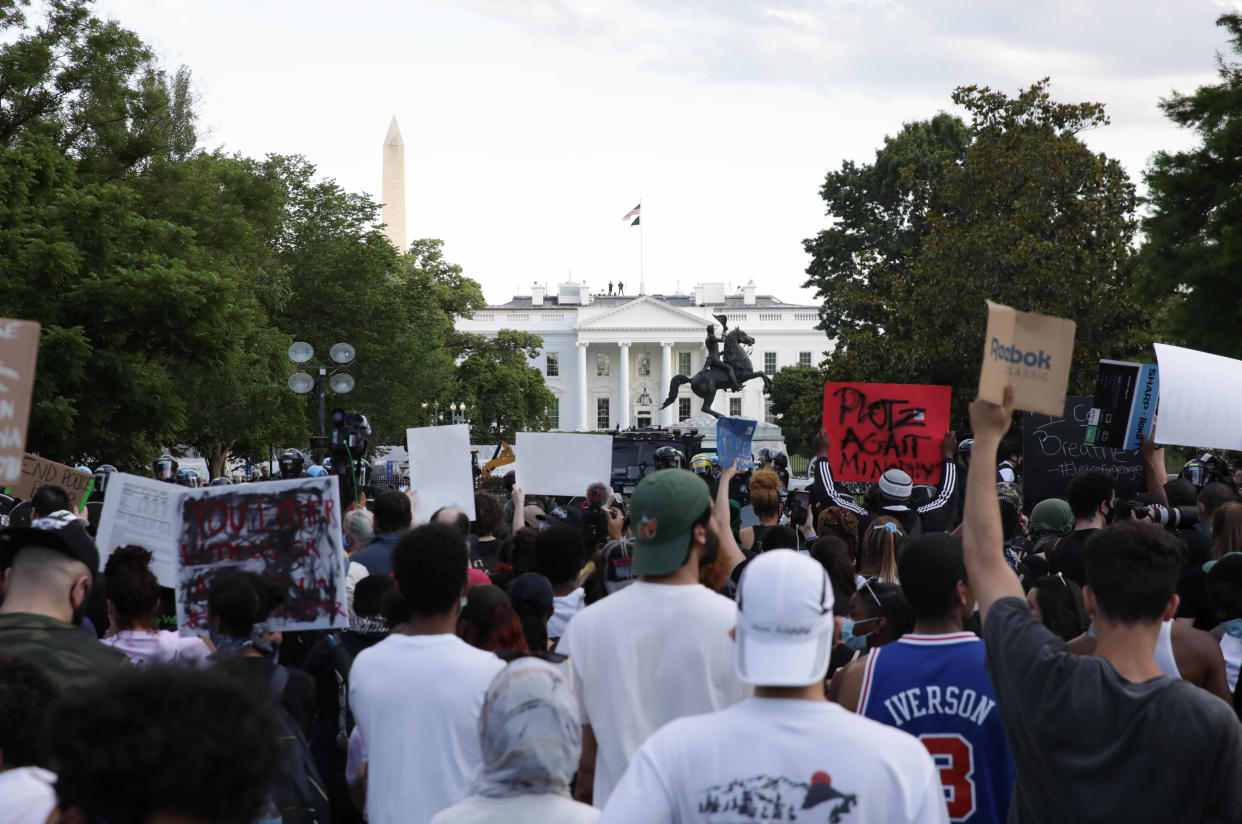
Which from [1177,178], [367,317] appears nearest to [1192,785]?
[1177,178]

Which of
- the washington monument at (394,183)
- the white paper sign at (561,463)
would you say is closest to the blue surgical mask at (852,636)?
the white paper sign at (561,463)

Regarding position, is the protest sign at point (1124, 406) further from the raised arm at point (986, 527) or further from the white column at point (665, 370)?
the white column at point (665, 370)

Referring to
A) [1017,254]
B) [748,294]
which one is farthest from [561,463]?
[748,294]

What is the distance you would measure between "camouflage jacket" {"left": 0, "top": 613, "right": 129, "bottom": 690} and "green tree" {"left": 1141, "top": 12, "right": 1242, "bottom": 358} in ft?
56.5

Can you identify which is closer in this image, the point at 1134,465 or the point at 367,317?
the point at 1134,465

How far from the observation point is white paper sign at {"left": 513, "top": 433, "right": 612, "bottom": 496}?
9.25 m

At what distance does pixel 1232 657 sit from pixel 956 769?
1728mm

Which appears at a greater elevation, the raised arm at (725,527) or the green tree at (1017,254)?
the green tree at (1017,254)

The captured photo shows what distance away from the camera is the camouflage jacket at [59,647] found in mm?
3109

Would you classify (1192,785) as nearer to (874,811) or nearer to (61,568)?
(874,811)

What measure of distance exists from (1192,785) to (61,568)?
2861 mm

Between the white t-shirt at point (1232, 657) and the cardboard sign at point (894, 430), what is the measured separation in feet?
14.0

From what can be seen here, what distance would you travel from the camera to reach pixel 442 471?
8.18 metres

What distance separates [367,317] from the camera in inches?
1526
